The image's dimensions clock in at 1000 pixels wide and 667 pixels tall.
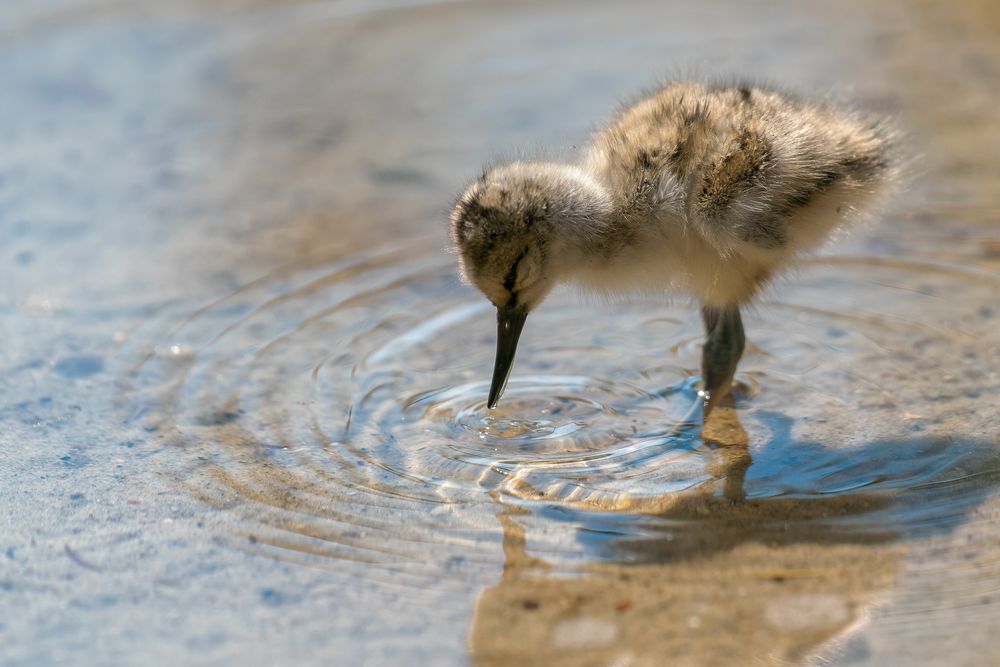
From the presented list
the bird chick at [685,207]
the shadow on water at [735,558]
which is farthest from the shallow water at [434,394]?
the bird chick at [685,207]

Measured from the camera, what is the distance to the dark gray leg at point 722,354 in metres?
4.30

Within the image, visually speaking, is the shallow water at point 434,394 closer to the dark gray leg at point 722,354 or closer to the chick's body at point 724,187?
the dark gray leg at point 722,354

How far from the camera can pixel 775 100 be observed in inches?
165

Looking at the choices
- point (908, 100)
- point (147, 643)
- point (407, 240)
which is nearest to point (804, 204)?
point (407, 240)

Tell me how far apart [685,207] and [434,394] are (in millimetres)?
1009

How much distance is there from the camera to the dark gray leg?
14.1 ft

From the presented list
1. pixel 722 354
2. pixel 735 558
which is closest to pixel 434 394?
pixel 722 354

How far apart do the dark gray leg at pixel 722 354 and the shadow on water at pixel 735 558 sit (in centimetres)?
32

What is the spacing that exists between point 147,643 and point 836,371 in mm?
2341

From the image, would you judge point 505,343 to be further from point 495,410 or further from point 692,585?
point 692,585

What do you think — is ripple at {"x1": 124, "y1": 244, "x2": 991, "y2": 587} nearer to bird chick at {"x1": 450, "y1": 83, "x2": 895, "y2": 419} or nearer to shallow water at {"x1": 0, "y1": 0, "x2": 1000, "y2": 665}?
Answer: shallow water at {"x1": 0, "y1": 0, "x2": 1000, "y2": 665}

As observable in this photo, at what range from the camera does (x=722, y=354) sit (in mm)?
4309

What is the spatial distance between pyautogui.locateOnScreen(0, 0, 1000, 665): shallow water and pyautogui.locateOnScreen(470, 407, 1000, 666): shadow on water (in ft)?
0.03

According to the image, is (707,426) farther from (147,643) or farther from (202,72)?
(202,72)
